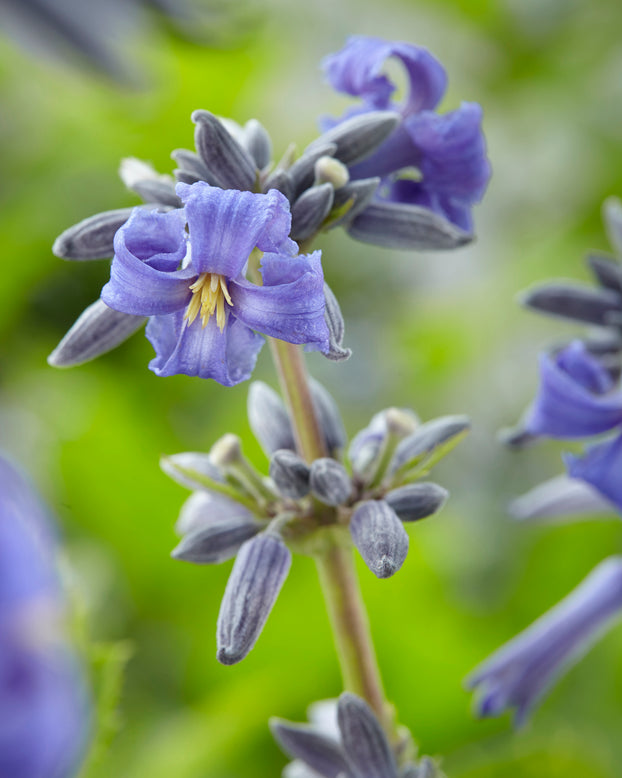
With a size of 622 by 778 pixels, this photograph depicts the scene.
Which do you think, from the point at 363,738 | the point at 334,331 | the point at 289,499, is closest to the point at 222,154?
the point at 334,331

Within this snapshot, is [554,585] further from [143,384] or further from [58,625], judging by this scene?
[58,625]

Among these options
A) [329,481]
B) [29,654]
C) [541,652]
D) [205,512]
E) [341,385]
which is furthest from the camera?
[341,385]

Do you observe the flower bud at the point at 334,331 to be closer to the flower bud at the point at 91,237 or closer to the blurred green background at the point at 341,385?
the flower bud at the point at 91,237

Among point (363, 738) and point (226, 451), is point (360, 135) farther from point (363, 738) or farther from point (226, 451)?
point (363, 738)

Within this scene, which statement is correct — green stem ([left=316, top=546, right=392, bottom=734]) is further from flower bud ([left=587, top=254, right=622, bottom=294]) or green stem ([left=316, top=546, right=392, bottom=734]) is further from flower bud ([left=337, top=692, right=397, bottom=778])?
flower bud ([left=587, top=254, right=622, bottom=294])

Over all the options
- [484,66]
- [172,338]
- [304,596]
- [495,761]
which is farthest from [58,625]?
[484,66]

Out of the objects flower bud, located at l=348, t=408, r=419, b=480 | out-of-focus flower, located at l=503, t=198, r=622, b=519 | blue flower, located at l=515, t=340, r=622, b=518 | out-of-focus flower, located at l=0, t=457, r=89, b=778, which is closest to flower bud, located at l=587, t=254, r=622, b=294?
out-of-focus flower, located at l=503, t=198, r=622, b=519

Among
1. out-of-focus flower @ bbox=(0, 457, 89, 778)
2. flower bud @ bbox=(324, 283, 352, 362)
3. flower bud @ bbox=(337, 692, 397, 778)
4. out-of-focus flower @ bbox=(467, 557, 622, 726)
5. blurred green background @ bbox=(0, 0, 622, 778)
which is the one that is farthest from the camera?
blurred green background @ bbox=(0, 0, 622, 778)
